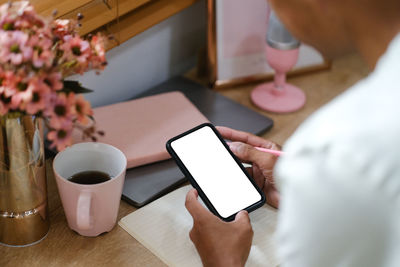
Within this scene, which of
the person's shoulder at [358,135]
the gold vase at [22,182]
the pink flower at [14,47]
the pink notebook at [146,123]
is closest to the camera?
the person's shoulder at [358,135]

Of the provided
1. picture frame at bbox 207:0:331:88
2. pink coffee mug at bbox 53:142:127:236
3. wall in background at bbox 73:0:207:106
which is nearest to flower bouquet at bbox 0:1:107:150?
pink coffee mug at bbox 53:142:127:236

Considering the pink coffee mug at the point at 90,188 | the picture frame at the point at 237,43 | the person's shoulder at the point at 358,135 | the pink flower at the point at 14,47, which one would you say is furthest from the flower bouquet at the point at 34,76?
the picture frame at the point at 237,43

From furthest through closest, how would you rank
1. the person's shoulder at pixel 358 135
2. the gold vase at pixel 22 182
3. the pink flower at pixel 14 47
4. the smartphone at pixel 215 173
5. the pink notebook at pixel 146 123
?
the pink notebook at pixel 146 123, the smartphone at pixel 215 173, the gold vase at pixel 22 182, the pink flower at pixel 14 47, the person's shoulder at pixel 358 135

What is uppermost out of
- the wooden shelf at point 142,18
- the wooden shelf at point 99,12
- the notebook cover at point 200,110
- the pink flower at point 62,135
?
the pink flower at point 62,135

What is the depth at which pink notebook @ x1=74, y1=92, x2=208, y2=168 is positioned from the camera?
95 cm

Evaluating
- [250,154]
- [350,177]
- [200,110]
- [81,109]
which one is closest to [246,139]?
[250,154]

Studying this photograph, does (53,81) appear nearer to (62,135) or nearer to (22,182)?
(62,135)

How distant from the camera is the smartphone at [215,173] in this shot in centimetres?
84

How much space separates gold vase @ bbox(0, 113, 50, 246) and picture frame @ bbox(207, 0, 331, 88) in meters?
0.47

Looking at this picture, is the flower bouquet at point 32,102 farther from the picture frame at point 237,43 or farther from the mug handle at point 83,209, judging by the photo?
the picture frame at point 237,43

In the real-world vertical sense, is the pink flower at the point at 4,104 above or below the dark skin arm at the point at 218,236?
above

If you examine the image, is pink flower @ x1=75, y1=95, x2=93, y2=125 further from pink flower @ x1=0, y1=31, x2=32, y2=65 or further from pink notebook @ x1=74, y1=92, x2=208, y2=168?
pink notebook @ x1=74, y1=92, x2=208, y2=168

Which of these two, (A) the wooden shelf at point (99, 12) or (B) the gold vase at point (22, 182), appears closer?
(B) the gold vase at point (22, 182)

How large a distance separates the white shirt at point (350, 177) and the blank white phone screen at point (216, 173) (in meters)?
0.32
